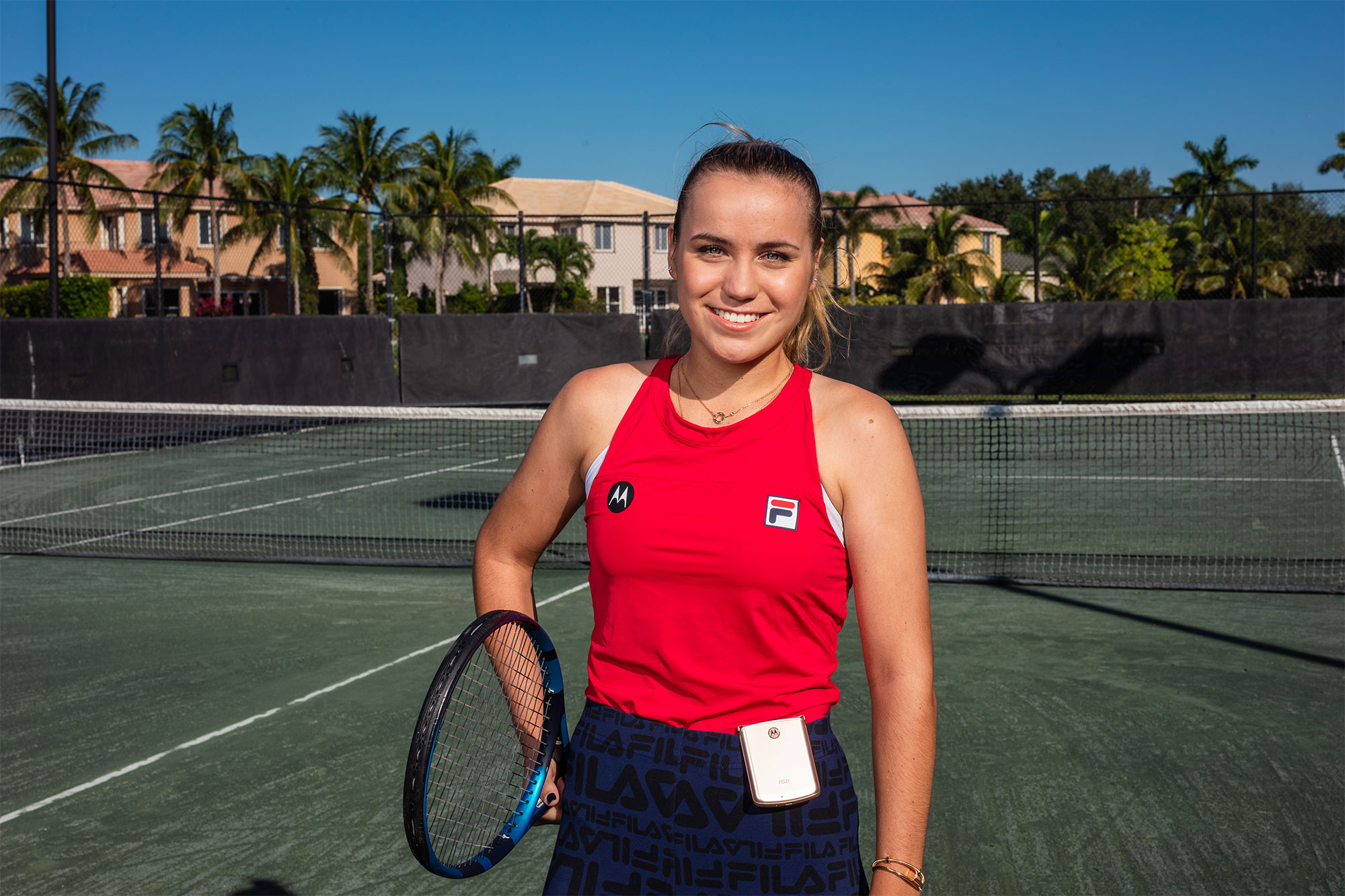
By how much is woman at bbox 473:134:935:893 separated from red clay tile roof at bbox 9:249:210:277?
43.5 metres

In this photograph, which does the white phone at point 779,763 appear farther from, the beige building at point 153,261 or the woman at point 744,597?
the beige building at point 153,261

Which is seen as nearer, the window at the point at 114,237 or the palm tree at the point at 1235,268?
the palm tree at the point at 1235,268

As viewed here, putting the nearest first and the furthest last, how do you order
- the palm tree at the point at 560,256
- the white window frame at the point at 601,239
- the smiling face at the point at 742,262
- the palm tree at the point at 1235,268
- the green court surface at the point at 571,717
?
1. the smiling face at the point at 742,262
2. the green court surface at the point at 571,717
3. the palm tree at the point at 1235,268
4. the palm tree at the point at 560,256
5. the white window frame at the point at 601,239

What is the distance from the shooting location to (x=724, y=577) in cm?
154

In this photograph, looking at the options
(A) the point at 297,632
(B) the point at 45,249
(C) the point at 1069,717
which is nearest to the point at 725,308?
(C) the point at 1069,717

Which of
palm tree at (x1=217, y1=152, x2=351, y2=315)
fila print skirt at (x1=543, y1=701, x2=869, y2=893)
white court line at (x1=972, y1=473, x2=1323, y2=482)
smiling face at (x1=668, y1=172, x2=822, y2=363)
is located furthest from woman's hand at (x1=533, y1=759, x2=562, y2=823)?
palm tree at (x1=217, y1=152, x2=351, y2=315)

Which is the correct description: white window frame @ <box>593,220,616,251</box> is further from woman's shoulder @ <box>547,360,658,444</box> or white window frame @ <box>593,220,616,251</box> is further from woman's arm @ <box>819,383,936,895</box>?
woman's arm @ <box>819,383,936,895</box>

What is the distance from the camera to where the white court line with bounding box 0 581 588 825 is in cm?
414

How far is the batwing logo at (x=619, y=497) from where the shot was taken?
63.7 inches

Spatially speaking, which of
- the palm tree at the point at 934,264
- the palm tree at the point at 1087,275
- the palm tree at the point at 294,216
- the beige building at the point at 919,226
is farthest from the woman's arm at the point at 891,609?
the palm tree at the point at 934,264

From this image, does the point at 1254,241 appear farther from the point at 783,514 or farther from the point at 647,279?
the point at 783,514

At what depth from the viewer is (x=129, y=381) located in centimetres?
1471

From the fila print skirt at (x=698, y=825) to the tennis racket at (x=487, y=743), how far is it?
6.8 inches

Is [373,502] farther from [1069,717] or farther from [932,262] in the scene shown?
[932,262]
